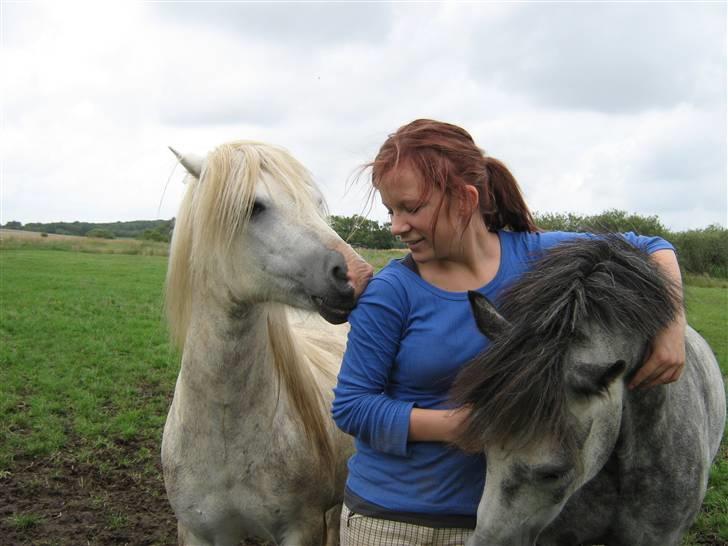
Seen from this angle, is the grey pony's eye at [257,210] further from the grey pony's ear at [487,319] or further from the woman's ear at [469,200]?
the grey pony's ear at [487,319]

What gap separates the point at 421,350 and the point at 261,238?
0.81m

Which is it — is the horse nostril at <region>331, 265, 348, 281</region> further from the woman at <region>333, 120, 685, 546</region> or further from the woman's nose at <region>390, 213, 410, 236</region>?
the woman's nose at <region>390, 213, 410, 236</region>

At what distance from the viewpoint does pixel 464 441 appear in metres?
1.96

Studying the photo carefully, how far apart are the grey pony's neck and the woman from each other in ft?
2.34

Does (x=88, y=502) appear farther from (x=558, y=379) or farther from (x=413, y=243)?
(x=558, y=379)

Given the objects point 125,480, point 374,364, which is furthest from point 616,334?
point 125,480

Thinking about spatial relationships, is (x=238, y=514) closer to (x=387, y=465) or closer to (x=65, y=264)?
(x=387, y=465)

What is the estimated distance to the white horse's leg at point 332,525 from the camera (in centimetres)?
356

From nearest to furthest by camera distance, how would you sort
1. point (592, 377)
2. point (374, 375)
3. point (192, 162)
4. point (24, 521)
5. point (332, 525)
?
point (592, 377) < point (374, 375) < point (192, 162) < point (332, 525) < point (24, 521)

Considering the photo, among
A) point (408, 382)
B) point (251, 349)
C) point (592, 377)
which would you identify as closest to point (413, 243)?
point (408, 382)

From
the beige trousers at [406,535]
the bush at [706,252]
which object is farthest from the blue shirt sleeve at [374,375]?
the bush at [706,252]

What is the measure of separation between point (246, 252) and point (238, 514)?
46.6 inches

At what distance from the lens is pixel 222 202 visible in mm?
2574

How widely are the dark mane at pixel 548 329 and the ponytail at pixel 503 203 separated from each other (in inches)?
13.5
